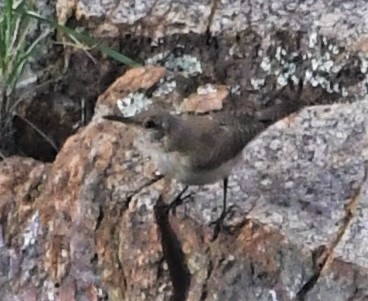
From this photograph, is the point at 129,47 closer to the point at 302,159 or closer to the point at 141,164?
the point at 141,164

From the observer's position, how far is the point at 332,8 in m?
3.63

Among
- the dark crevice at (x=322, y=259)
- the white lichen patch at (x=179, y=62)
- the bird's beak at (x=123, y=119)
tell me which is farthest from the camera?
the white lichen patch at (x=179, y=62)

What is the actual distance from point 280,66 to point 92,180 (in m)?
0.72

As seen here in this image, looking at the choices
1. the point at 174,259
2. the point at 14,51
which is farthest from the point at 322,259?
the point at 14,51

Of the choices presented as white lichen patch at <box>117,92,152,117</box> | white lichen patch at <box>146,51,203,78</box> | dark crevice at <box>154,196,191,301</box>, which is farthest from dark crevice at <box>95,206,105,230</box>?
white lichen patch at <box>146,51,203,78</box>

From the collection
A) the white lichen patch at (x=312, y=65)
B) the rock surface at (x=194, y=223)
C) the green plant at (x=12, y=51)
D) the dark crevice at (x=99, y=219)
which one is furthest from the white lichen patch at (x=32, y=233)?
the white lichen patch at (x=312, y=65)

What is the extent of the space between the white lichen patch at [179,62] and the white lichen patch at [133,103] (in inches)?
6.9

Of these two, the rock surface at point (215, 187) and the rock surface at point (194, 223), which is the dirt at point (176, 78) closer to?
the rock surface at point (215, 187)

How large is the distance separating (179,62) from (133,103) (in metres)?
0.25

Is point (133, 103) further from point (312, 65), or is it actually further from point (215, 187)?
point (312, 65)

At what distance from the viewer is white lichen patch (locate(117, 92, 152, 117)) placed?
349 centimetres

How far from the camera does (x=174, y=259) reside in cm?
311

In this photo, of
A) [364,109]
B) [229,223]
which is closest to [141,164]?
[229,223]

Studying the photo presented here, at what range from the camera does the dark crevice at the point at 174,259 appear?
3.09 m
